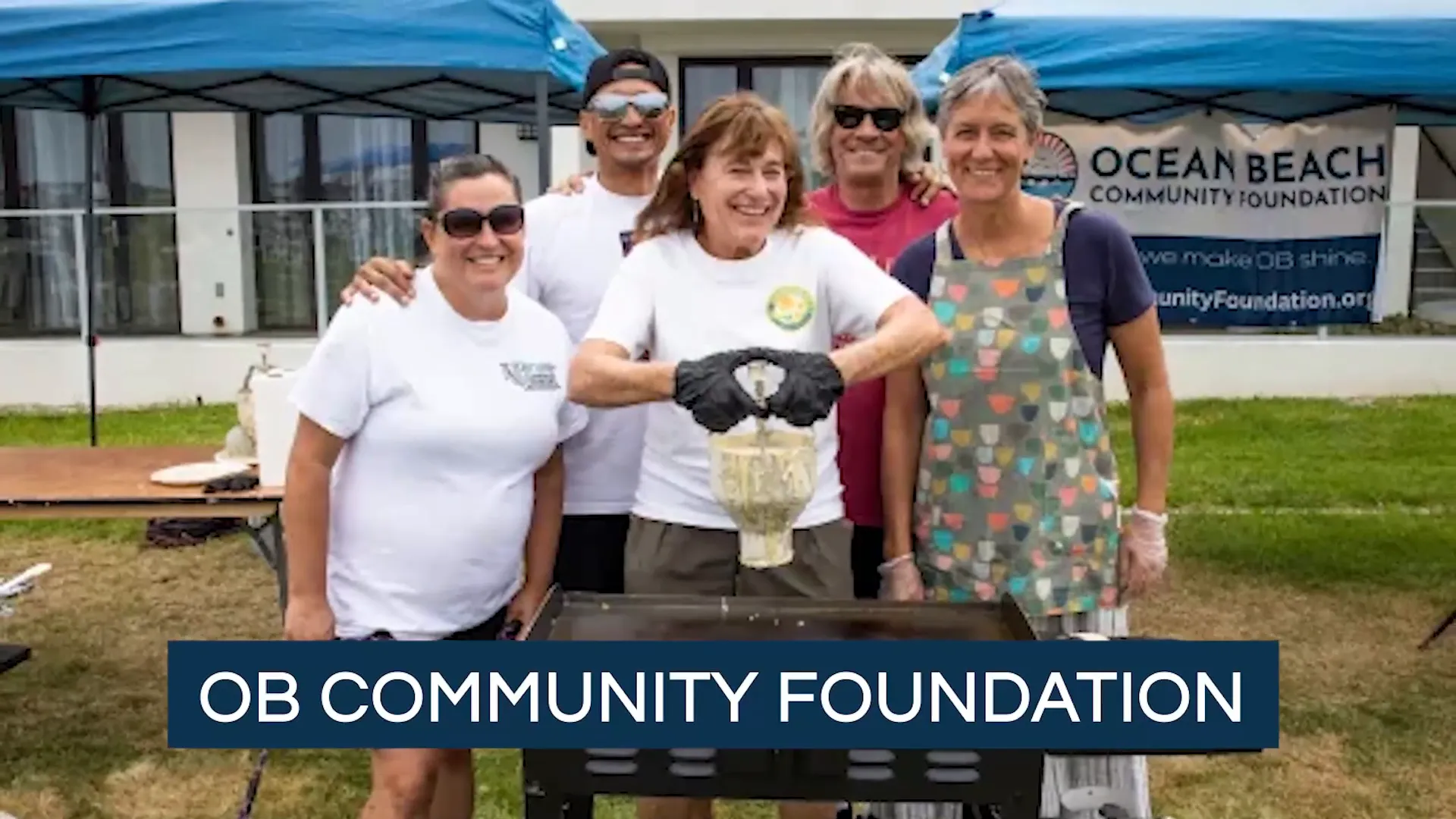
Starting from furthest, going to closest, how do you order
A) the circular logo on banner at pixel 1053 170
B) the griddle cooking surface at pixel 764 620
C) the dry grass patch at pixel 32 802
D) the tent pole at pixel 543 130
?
the circular logo on banner at pixel 1053 170 < the tent pole at pixel 543 130 < the dry grass patch at pixel 32 802 < the griddle cooking surface at pixel 764 620

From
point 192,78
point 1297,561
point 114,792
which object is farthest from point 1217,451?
point 114,792

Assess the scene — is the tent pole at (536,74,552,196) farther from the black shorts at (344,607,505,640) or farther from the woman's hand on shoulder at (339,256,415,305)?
the black shorts at (344,607,505,640)

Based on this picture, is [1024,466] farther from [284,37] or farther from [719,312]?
[284,37]

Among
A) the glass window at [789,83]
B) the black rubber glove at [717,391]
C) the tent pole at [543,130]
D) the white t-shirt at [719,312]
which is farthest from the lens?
the glass window at [789,83]

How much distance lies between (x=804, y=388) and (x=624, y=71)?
3.21 feet

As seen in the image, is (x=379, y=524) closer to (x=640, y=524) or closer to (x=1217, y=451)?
(x=640, y=524)

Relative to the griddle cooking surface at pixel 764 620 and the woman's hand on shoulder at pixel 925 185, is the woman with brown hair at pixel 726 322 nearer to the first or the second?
the griddle cooking surface at pixel 764 620

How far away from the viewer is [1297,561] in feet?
18.6

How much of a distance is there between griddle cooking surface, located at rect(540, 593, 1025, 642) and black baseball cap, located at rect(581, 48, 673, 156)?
0.95 meters

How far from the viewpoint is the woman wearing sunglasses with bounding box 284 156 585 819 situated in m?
2.22

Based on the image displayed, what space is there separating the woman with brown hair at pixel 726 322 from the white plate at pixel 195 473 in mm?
1841

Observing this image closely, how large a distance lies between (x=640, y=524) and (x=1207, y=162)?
444cm

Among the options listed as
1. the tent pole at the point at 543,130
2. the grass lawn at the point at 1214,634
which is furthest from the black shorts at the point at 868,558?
the tent pole at the point at 543,130
